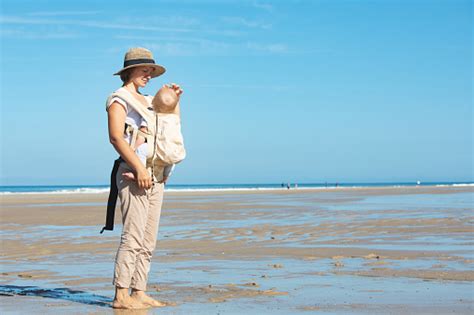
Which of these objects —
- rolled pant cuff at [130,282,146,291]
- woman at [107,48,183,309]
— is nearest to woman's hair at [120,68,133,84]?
woman at [107,48,183,309]

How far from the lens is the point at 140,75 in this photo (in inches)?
229

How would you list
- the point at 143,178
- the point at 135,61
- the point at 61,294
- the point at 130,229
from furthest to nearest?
1. the point at 61,294
2. the point at 135,61
3. the point at 130,229
4. the point at 143,178

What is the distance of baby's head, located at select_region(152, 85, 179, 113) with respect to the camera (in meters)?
5.64

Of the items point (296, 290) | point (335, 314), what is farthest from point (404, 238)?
point (335, 314)

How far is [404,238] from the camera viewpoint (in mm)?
11297

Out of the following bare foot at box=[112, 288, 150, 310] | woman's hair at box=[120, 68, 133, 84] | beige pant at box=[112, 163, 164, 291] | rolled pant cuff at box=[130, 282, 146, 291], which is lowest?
bare foot at box=[112, 288, 150, 310]

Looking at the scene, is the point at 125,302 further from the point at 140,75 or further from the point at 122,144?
the point at 140,75

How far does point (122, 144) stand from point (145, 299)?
123 cm

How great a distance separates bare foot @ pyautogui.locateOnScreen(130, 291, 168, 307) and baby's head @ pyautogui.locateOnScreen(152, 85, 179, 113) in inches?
57.3

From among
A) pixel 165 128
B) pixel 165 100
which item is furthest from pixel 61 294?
pixel 165 100

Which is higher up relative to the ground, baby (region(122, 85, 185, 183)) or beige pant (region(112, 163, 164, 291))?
baby (region(122, 85, 185, 183))

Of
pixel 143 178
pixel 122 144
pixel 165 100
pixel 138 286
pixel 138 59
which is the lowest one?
pixel 138 286

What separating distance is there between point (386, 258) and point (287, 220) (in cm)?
756

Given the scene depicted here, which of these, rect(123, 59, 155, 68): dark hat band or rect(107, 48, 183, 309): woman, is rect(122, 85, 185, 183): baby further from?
rect(123, 59, 155, 68): dark hat band
